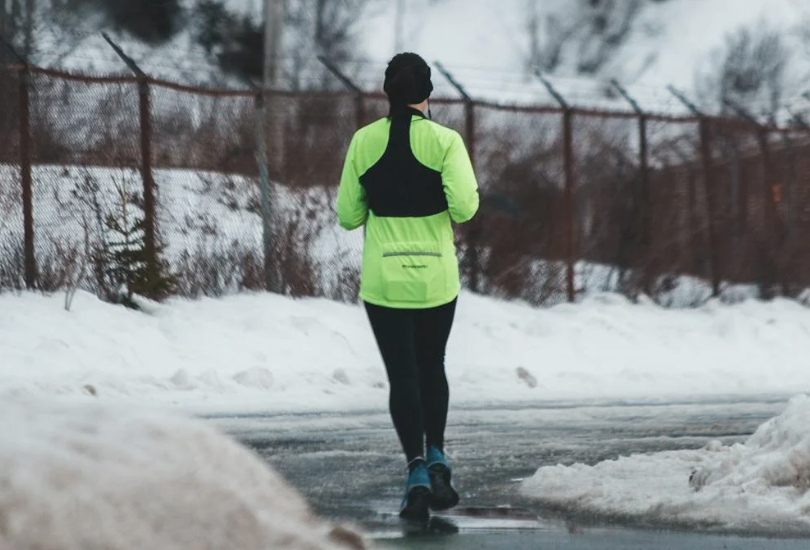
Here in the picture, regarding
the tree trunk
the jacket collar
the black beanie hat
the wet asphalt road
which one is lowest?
the wet asphalt road

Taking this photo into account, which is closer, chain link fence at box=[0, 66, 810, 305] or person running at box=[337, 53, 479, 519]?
person running at box=[337, 53, 479, 519]

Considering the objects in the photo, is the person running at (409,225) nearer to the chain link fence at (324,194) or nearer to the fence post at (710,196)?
the chain link fence at (324,194)

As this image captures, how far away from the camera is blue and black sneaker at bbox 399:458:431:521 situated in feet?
20.2

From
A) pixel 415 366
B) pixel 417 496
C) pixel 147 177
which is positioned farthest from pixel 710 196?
pixel 417 496

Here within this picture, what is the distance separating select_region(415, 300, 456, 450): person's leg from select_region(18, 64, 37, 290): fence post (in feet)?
30.9

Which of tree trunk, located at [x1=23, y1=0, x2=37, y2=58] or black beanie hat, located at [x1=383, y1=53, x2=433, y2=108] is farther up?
tree trunk, located at [x1=23, y1=0, x2=37, y2=58]

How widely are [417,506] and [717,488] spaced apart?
116 cm

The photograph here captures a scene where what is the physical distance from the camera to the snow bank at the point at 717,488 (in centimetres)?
598

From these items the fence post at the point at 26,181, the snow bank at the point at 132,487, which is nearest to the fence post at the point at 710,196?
the fence post at the point at 26,181

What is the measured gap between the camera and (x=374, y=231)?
253 inches

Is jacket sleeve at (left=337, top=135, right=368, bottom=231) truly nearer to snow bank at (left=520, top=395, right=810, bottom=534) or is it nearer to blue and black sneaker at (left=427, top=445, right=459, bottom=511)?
blue and black sneaker at (left=427, top=445, right=459, bottom=511)

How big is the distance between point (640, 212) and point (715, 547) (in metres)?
15.4

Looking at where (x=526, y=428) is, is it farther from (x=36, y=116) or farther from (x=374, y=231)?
(x=36, y=116)

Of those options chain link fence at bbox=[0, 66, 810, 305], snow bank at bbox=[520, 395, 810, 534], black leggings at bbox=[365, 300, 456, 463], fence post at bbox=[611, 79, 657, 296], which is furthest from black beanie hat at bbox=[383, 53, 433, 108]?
fence post at bbox=[611, 79, 657, 296]
